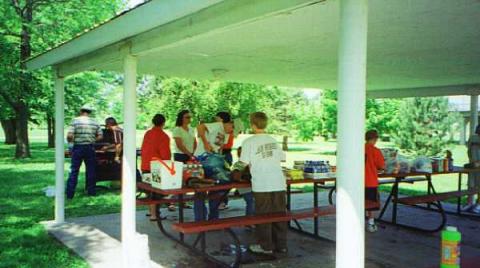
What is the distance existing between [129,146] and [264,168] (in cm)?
147

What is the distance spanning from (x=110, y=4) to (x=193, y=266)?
16786 millimetres

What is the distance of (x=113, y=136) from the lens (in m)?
10.6

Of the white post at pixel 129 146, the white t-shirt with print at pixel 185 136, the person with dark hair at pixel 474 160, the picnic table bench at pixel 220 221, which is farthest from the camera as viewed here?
the person with dark hair at pixel 474 160

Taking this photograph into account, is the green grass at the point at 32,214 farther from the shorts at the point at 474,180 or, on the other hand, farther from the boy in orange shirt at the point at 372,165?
the shorts at the point at 474,180

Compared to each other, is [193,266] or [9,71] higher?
[9,71]

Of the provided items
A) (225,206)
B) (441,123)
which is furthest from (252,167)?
(441,123)

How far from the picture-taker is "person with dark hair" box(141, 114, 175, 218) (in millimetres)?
6855

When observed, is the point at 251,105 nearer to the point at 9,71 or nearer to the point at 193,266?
the point at 9,71

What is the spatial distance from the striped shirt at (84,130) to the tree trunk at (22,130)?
31.3ft

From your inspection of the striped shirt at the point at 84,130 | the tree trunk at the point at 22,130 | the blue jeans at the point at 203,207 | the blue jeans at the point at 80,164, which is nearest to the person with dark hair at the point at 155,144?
the blue jeans at the point at 203,207

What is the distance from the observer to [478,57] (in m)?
6.23

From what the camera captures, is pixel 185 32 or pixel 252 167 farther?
pixel 252 167

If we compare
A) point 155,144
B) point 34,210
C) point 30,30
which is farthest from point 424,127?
point 34,210

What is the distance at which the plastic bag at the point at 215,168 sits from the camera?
19.3 feet
